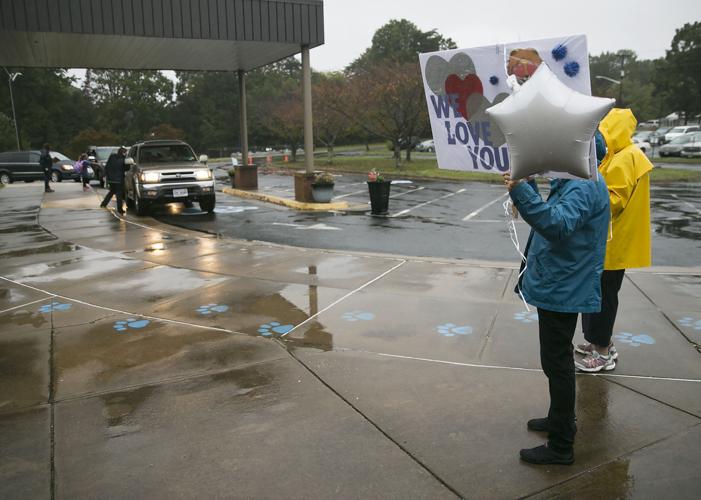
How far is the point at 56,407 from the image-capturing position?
393 centimetres

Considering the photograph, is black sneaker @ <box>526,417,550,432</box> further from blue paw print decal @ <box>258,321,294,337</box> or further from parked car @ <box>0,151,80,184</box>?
parked car @ <box>0,151,80,184</box>

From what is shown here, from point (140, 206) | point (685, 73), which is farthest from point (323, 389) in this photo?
point (685, 73)

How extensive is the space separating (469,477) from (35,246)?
9.08m

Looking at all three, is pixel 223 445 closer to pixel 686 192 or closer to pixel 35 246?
pixel 35 246

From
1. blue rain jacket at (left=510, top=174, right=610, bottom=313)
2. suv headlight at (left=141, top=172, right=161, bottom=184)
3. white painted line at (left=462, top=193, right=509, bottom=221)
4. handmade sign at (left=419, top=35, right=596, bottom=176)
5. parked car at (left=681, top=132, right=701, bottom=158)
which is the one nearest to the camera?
blue rain jacket at (left=510, top=174, right=610, bottom=313)

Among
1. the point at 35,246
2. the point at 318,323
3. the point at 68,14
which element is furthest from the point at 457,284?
the point at 68,14

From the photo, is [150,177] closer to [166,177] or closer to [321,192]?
[166,177]

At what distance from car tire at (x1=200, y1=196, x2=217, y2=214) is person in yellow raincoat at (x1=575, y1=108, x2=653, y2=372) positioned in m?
11.6

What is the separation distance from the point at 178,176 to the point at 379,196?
4808mm

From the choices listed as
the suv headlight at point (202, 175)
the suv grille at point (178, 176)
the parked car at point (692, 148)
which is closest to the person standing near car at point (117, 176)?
the suv grille at point (178, 176)

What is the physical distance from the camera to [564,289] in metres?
3.09

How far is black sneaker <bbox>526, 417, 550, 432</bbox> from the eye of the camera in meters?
3.52

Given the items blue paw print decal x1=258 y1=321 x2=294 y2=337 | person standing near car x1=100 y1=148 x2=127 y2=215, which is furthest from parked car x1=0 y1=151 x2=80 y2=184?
blue paw print decal x1=258 y1=321 x2=294 y2=337

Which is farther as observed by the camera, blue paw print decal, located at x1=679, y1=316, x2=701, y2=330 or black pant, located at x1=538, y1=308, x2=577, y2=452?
blue paw print decal, located at x1=679, y1=316, x2=701, y2=330
